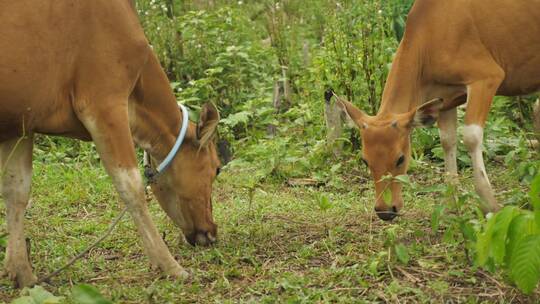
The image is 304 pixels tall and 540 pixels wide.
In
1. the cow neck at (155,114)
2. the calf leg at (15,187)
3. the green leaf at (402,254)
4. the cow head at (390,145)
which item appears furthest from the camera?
the cow head at (390,145)

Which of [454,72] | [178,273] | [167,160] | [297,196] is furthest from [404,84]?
[178,273]

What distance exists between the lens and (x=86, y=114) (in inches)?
190

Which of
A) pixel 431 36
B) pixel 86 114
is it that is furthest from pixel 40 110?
pixel 431 36

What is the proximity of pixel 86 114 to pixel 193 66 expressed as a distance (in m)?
5.27

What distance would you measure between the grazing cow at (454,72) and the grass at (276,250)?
0.36 meters

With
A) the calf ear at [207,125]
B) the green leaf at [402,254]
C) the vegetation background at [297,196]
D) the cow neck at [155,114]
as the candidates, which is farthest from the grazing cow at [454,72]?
the cow neck at [155,114]

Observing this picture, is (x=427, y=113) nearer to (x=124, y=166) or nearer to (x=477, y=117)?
(x=477, y=117)

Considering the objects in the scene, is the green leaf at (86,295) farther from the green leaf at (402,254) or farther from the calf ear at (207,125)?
the calf ear at (207,125)

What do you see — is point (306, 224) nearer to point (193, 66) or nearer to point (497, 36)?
point (497, 36)

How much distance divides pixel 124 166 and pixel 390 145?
189 cm

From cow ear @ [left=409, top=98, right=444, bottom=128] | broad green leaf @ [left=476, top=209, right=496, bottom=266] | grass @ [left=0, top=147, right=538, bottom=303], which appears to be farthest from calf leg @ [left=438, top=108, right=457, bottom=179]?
broad green leaf @ [left=476, top=209, right=496, bottom=266]

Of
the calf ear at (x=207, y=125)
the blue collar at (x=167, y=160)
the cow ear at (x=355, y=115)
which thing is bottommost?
the cow ear at (x=355, y=115)

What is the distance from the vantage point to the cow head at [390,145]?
5863 millimetres

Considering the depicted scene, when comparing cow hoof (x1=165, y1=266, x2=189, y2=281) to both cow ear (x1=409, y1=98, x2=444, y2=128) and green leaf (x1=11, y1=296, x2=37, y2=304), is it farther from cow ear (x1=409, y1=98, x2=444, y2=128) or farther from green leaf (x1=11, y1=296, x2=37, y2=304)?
cow ear (x1=409, y1=98, x2=444, y2=128)
